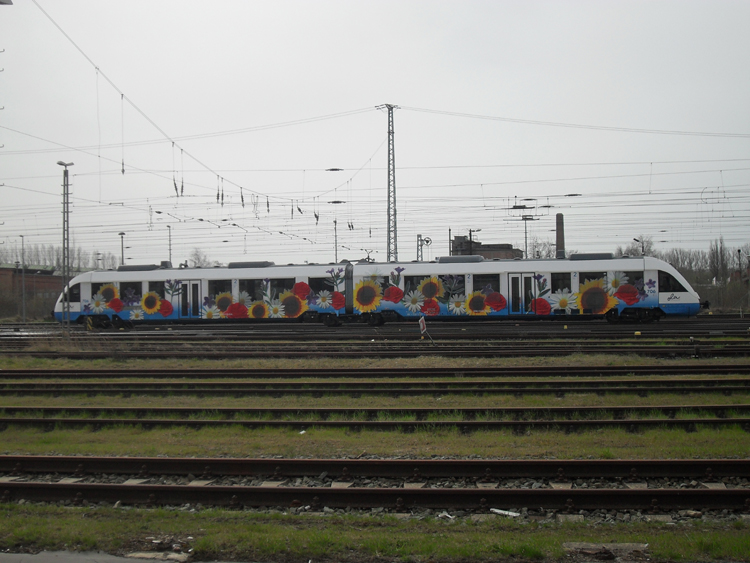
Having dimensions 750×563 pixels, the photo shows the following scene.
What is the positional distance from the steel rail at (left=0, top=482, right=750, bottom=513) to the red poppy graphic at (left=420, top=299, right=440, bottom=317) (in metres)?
21.9

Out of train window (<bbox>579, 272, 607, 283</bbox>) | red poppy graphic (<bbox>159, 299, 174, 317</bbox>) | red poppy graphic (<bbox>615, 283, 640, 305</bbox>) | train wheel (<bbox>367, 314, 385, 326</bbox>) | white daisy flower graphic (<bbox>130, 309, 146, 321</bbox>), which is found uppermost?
train window (<bbox>579, 272, 607, 283</bbox>)

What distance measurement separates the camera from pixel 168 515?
21.6 ft

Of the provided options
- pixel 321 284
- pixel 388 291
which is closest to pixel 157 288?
pixel 321 284

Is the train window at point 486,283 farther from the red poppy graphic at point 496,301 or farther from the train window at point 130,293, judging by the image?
the train window at point 130,293

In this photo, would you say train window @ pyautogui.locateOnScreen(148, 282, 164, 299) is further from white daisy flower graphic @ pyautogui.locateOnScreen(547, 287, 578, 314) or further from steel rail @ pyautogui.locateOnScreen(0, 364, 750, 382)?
white daisy flower graphic @ pyautogui.locateOnScreen(547, 287, 578, 314)

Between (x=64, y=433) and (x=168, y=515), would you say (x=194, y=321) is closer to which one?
(x=64, y=433)

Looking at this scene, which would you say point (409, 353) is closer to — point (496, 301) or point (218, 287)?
point (496, 301)

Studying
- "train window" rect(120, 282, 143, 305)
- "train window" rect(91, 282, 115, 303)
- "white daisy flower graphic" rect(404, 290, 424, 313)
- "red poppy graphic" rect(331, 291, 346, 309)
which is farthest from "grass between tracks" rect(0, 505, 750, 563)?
"train window" rect(91, 282, 115, 303)

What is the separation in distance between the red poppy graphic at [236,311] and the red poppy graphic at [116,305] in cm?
613

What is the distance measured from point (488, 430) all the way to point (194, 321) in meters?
24.3

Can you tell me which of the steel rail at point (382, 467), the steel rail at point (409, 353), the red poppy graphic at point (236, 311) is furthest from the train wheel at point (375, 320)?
the steel rail at point (382, 467)

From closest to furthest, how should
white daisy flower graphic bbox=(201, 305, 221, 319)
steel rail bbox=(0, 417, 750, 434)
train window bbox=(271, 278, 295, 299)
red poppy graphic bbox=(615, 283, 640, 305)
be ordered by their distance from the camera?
1. steel rail bbox=(0, 417, 750, 434)
2. red poppy graphic bbox=(615, 283, 640, 305)
3. train window bbox=(271, 278, 295, 299)
4. white daisy flower graphic bbox=(201, 305, 221, 319)

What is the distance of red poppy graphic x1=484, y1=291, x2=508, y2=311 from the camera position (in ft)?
91.8

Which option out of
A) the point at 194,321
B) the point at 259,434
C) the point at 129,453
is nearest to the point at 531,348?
the point at 259,434
